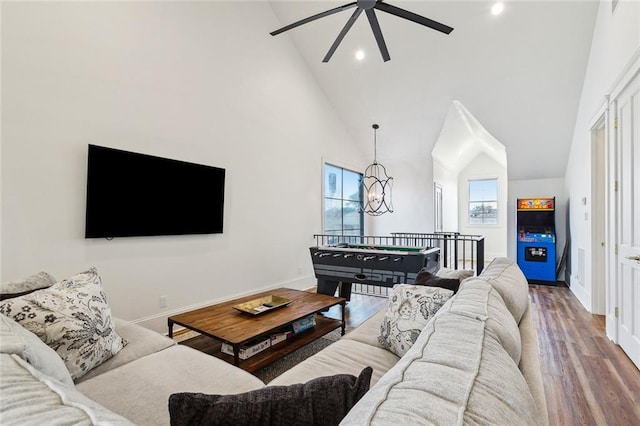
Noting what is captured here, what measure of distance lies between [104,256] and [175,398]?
2.87 meters

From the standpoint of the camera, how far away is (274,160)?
→ 4.88 meters

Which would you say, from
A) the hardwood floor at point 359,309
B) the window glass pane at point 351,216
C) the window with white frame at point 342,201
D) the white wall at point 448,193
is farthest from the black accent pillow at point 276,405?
the white wall at point 448,193

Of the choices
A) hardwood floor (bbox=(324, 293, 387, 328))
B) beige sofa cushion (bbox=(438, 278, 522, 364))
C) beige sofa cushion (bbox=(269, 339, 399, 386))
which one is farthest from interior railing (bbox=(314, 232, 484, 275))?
beige sofa cushion (bbox=(438, 278, 522, 364))

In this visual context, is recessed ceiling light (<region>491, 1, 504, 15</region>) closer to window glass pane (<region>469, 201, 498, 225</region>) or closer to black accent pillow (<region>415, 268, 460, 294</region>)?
black accent pillow (<region>415, 268, 460, 294</region>)

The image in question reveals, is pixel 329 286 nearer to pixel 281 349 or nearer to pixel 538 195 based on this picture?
pixel 281 349

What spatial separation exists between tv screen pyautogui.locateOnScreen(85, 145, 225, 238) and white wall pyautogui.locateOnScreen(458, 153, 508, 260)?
740cm

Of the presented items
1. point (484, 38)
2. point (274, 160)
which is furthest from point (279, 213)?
point (484, 38)

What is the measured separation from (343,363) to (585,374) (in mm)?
2142

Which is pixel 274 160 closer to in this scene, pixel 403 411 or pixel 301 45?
pixel 301 45

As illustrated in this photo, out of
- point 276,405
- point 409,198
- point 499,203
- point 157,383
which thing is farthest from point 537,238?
point 276,405

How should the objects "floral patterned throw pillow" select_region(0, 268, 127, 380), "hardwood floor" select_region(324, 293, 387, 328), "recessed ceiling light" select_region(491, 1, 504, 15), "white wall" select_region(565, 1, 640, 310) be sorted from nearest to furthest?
"floral patterned throw pillow" select_region(0, 268, 127, 380) < "white wall" select_region(565, 1, 640, 310) < "hardwood floor" select_region(324, 293, 387, 328) < "recessed ceiling light" select_region(491, 1, 504, 15)

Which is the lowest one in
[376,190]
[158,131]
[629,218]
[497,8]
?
[629,218]

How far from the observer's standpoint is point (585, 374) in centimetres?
245

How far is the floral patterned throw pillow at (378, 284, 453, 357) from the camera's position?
1.69 meters
